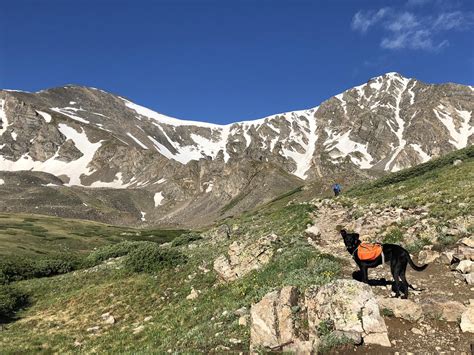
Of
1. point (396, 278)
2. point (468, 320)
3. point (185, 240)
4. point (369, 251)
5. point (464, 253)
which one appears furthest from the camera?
point (185, 240)

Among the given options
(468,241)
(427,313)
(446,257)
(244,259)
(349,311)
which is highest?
(244,259)

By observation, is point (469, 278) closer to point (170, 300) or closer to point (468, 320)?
point (468, 320)

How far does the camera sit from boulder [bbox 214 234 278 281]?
76.1 ft

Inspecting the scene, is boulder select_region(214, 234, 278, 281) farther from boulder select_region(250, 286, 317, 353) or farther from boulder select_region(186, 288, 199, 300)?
boulder select_region(250, 286, 317, 353)

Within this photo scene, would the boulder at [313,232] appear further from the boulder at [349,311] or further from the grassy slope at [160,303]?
the boulder at [349,311]

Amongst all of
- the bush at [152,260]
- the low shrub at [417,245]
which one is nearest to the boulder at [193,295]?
the bush at [152,260]

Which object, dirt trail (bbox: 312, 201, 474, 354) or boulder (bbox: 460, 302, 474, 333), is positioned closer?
dirt trail (bbox: 312, 201, 474, 354)

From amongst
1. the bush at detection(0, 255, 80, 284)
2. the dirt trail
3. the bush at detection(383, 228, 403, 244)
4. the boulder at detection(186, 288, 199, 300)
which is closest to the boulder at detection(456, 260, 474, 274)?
the dirt trail

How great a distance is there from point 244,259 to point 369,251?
33.8 ft

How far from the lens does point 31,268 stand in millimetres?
44344

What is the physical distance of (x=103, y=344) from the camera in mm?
20641

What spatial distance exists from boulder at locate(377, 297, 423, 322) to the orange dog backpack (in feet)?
5.50

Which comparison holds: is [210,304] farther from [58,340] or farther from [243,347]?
[58,340]

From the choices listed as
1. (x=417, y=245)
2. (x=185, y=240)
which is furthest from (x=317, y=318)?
(x=185, y=240)
